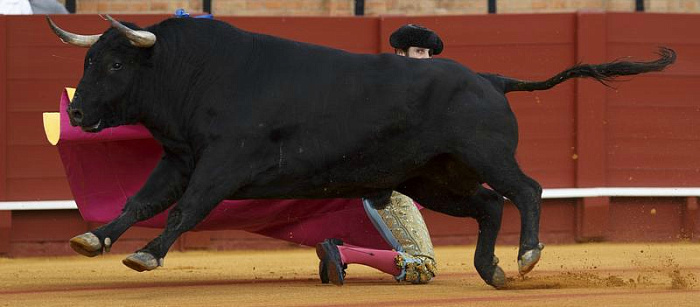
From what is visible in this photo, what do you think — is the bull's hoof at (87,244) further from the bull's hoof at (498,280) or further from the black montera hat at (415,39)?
the black montera hat at (415,39)

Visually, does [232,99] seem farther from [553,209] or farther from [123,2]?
[123,2]

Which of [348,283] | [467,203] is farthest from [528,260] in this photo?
[348,283]

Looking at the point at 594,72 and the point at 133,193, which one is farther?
the point at 133,193

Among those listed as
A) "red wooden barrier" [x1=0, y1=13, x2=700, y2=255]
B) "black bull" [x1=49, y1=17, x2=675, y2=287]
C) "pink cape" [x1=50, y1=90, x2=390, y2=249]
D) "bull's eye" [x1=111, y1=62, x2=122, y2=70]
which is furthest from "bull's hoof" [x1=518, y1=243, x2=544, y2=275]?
"red wooden barrier" [x1=0, y1=13, x2=700, y2=255]

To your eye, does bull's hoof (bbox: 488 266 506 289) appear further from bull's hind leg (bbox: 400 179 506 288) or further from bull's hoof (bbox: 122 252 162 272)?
bull's hoof (bbox: 122 252 162 272)

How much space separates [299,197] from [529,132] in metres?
4.09

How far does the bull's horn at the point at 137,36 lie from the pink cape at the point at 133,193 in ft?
2.91

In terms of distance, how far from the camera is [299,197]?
588 centimetres

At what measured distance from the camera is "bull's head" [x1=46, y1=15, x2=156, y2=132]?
573cm

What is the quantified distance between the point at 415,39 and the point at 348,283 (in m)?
1.07

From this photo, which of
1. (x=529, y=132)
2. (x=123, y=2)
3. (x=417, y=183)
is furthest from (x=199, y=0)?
(x=417, y=183)

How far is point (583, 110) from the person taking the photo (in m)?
9.76

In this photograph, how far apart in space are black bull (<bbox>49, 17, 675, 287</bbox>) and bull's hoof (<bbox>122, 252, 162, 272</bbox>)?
0.88ft

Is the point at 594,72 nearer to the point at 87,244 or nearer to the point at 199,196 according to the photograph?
the point at 199,196
